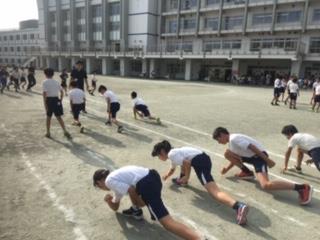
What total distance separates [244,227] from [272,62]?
3877 cm

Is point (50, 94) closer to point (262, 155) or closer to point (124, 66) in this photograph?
point (262, 155)

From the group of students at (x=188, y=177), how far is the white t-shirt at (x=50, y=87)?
12.9ft

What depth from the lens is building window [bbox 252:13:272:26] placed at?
128 feet

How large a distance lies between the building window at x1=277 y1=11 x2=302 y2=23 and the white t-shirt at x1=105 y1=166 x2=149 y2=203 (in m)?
39.7

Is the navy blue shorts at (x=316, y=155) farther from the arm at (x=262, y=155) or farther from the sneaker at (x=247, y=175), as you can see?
the sneaker at (x=247, y=175)

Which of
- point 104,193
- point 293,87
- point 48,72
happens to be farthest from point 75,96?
point 293,87

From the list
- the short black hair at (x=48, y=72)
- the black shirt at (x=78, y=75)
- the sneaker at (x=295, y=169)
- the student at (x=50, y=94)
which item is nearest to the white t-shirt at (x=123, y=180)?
the sneaker at (x=295, y=169)

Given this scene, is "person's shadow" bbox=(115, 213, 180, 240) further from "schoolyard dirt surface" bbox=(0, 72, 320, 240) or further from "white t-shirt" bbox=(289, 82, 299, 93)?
"white t-shirt" bbox=(289, 82, 299, 93)

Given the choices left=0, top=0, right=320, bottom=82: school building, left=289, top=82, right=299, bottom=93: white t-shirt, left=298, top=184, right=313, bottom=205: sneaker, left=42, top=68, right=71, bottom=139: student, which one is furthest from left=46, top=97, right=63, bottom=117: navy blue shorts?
left=0, top=0, right=320, bottom=82: school building

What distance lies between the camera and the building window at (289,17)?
36.5 metres

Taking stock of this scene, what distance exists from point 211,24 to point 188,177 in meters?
44.1

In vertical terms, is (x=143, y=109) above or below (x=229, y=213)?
above

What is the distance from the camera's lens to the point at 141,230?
357cm

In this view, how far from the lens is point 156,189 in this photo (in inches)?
134
